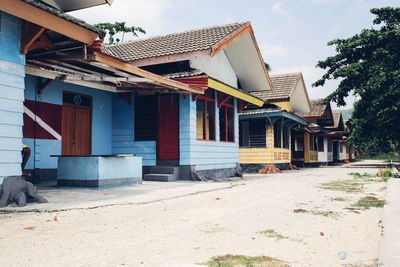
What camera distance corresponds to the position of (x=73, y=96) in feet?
39.0

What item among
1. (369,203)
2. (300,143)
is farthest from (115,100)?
(300,143)

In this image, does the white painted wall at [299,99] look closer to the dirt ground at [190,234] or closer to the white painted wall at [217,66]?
the white painted wall at [217,66]

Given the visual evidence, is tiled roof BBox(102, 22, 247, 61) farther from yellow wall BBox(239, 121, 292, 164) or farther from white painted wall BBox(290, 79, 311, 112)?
white painted wall BBox(290, 79, 311, 112)

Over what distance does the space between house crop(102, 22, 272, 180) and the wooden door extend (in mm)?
1387

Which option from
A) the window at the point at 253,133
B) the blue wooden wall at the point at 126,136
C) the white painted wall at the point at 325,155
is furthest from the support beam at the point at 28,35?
the white painted wall at the point at 325,155

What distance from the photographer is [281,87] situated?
23.0 m

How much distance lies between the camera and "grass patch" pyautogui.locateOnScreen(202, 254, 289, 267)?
3146 millimetres

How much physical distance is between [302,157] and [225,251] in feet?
84.9

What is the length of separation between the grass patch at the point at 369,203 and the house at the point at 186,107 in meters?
5.72

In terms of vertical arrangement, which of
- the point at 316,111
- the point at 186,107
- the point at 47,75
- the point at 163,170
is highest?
the point at 316,111

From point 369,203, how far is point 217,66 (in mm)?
9471

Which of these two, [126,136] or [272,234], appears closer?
[272,234]

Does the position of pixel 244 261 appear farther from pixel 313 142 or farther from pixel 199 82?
pixel 313 142

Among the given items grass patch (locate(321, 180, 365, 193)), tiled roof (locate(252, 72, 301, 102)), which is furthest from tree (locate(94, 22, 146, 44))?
grass patch (locate(321, 180, 365, 193))
